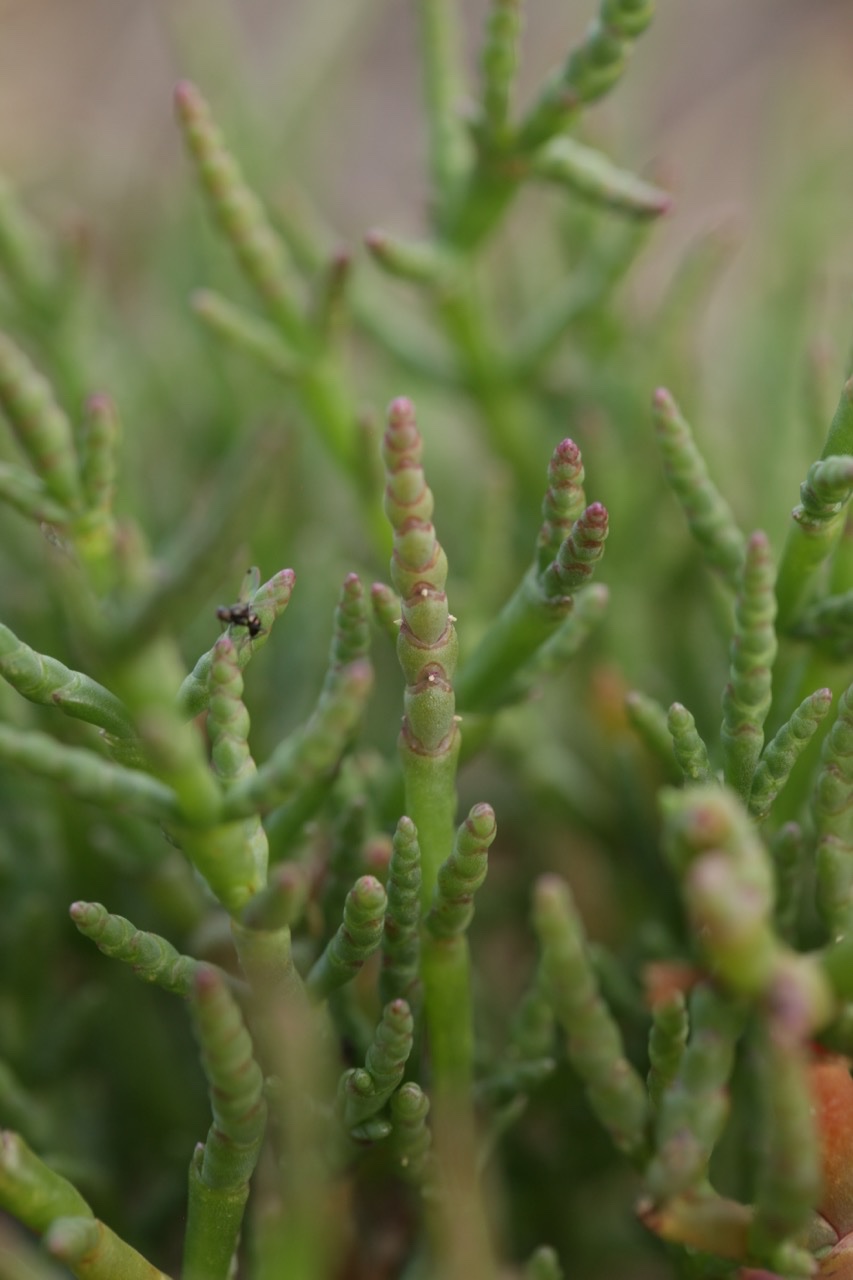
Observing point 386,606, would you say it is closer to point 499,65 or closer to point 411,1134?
point 411,1134

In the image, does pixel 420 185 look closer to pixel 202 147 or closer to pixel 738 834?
pixel 202 147

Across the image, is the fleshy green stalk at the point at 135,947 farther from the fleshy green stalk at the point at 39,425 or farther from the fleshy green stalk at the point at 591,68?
the fleshy green stalk at the point at 591,68

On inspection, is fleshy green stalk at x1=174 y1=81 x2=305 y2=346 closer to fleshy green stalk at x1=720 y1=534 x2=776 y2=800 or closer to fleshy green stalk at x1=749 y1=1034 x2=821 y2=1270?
fleshy green stalk at x1=720 y1=534 x2=776 y2=800

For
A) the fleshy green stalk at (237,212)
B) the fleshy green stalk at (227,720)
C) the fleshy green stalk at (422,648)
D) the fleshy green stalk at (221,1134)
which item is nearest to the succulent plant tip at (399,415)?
the fleshy green stalk at (422,648)

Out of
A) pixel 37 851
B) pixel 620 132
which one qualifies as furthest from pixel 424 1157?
pixel 620 132

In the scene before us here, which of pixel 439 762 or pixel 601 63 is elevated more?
pixel 601 63

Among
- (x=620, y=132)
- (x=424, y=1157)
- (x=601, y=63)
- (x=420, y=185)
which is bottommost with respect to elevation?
(x=424, y=1157)

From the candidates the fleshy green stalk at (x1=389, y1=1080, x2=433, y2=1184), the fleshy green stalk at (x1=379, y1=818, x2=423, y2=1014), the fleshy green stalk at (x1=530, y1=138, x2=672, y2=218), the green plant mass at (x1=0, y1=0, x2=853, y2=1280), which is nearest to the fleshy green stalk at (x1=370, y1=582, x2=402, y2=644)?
the green plant mass at (x1=0, y1=0, x2=853, y2=1280)
